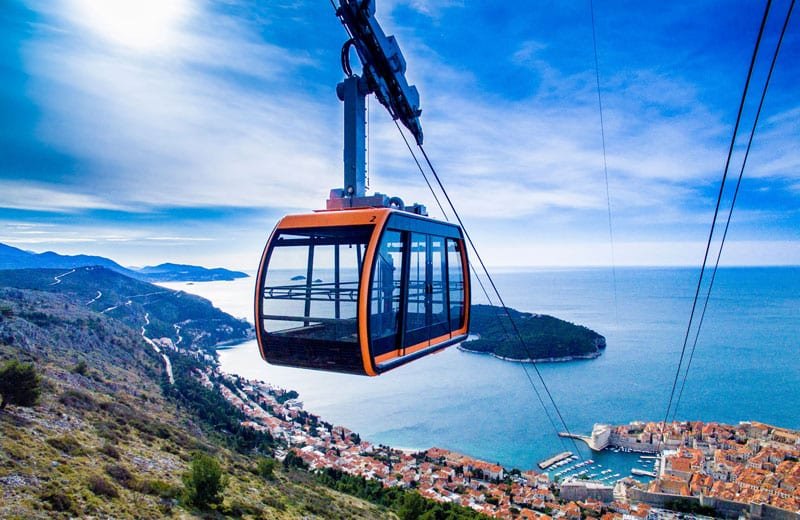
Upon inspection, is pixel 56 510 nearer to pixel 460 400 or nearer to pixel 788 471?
pixel 788 471

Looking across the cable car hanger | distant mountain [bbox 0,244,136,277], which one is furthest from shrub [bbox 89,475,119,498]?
distant mountain [bbox 0,244,136,277]

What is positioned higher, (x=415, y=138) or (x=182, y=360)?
(x=415, y=138)

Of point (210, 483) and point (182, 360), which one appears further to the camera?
point (182, 360)

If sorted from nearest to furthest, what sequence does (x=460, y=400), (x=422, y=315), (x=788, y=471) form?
(x=422, y=315) → (x=788, y=471) → (x=460, y=400)

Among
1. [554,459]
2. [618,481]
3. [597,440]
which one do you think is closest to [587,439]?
[597,440]

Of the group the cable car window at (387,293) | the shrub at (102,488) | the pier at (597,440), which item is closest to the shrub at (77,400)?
the shrub at (102,488)

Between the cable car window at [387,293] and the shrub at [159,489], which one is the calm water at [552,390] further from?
the cable car window at [387,293]

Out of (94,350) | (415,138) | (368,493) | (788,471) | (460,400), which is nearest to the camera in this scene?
(415,138)

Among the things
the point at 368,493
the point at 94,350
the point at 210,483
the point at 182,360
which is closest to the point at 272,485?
the point at 210,483
